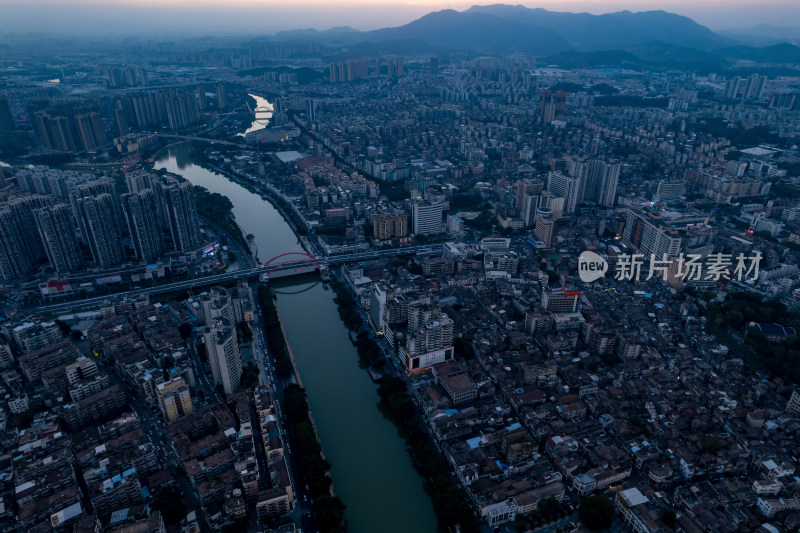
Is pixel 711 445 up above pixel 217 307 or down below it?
below

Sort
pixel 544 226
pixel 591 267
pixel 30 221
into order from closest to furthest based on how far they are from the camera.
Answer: pixel 591 267 → pixel 30 221 → pixel 544 226

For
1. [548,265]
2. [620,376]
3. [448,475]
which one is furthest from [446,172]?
[448,475]

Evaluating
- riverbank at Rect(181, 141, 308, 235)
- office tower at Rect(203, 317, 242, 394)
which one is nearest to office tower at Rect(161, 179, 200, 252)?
riverbank at Rect(181, 141, 308, 235)

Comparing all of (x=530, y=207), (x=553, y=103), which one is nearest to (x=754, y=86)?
(x=553, y=103)

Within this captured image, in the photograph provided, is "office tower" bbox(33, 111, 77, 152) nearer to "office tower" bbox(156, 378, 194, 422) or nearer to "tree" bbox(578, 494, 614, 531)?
"office tower" bbox(156, 378, 194, 422)

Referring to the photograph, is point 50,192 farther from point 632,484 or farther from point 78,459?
point 632,484

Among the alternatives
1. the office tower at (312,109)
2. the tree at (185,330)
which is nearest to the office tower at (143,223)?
the tree at (185,330)

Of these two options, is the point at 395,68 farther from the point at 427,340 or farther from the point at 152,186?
the point at 427,340
